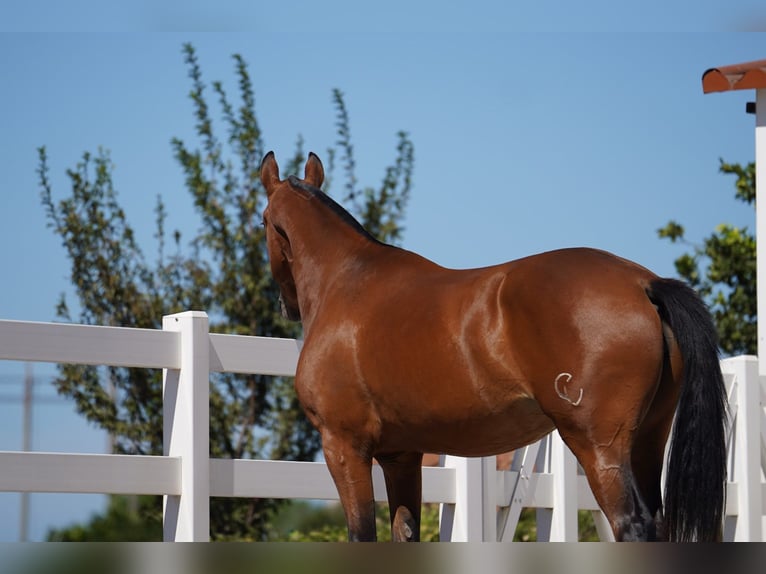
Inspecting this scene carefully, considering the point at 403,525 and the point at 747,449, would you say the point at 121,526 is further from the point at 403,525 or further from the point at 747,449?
the point at 403,525

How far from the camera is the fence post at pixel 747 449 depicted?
6184 millimetres

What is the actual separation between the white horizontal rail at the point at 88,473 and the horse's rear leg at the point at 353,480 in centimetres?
92

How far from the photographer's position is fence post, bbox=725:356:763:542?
6184 mm

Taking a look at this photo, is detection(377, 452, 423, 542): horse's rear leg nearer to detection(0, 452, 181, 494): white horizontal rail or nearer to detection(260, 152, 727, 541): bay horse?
detection(260, 152, 727, 541): bay horse

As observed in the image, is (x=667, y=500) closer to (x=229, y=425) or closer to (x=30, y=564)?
(x=30, y=564)

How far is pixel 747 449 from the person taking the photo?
6.29 meters

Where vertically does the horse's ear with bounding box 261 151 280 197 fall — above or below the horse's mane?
above

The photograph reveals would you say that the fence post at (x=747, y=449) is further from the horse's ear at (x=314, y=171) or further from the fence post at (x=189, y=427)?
the fence post at (x=189, y=427)

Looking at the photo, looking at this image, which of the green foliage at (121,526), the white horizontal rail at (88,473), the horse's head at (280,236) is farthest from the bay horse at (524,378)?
the green foliage at (121,526)

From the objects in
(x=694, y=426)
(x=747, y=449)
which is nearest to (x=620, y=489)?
(x=694, y=426)

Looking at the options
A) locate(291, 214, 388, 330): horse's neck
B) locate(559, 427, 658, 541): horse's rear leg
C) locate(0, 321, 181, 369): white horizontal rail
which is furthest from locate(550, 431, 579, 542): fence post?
locate(559, 427, 658, 541): horse's rear leg

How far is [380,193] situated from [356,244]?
7.10 meters

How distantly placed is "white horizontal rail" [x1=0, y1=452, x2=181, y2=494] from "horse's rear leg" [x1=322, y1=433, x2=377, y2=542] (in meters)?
0.92

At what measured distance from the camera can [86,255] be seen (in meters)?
10.7
